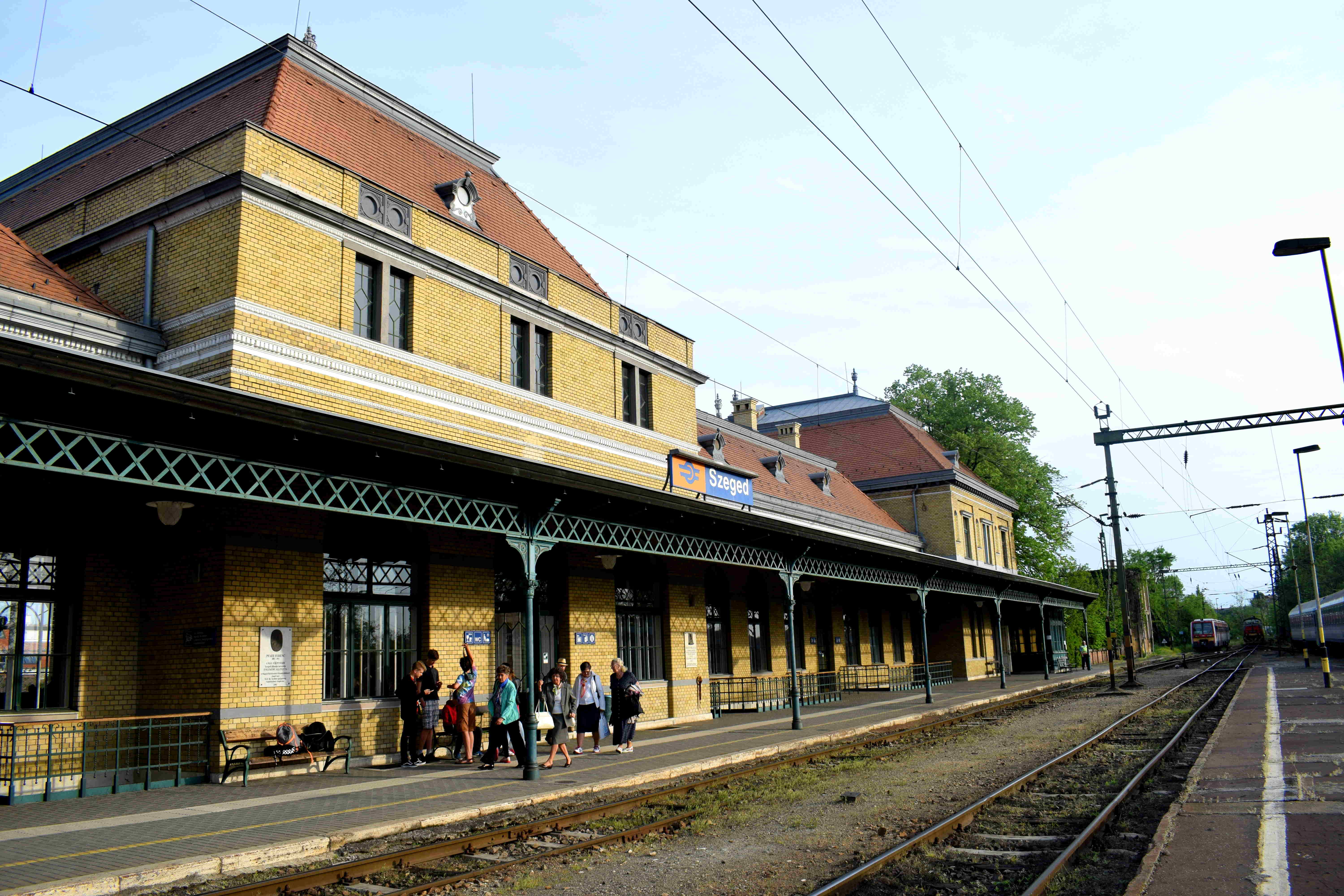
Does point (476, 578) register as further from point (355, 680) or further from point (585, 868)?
point (585, 868)

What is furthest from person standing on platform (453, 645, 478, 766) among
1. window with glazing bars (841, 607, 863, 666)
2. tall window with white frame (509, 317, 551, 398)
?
window with glazing bars (841, 607, 863, 666)

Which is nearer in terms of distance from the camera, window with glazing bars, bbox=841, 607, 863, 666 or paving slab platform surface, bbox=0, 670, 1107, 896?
paving slab platform surface, bbox=0, 670, 1107, 896

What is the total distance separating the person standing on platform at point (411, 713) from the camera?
13.4 meters

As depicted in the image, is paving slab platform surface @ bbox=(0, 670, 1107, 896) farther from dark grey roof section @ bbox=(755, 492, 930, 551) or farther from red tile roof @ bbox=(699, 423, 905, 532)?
dark grey roof section @ bbox=(755, 492, 930, 551)

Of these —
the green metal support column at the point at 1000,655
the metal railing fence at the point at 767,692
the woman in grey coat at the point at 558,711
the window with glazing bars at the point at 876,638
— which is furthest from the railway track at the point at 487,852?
the window with glazing bars at the point at 876,638

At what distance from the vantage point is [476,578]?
16.1 m

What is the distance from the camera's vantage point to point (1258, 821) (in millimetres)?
8836

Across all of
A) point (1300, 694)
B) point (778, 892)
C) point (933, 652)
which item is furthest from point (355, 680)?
point (933, 652)

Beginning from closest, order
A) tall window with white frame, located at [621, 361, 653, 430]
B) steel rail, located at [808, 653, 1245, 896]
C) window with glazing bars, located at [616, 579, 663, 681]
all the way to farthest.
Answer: steel rail, located at [808, 653, 1245, 896]
window with glazing bars, located at [616, 579, 663, 681]
tall window with white frame, located at [621, 361, 653, 430]

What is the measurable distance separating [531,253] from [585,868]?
1444cm

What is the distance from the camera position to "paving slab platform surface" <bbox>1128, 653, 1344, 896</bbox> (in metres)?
6.68

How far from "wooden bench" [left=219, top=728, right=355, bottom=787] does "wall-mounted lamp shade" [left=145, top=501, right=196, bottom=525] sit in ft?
8.97

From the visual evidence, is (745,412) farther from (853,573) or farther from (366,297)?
(366,297)

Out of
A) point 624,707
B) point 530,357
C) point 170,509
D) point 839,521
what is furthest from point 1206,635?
Answer: point 170,509
